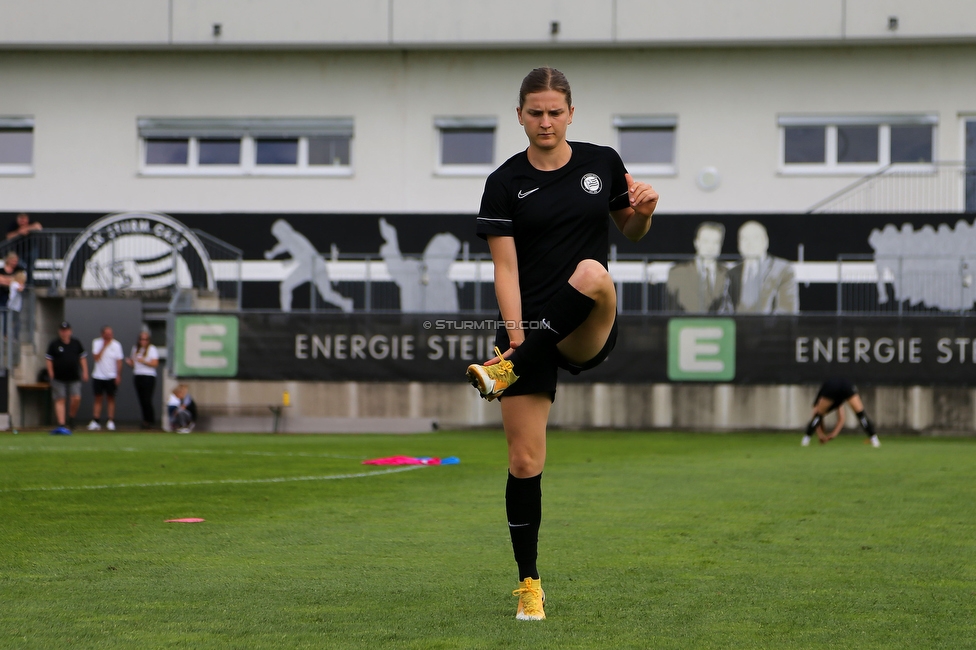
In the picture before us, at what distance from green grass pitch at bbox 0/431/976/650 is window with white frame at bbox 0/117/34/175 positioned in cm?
1849

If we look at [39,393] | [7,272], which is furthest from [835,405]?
[7,272]

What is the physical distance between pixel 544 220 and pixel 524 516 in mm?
1190

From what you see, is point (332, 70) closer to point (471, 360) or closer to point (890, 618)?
point (471, 360)

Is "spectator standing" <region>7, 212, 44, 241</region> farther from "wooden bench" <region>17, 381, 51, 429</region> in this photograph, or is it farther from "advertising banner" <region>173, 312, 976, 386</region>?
"advertising banner" <region>173, 312, 976, 386</region>

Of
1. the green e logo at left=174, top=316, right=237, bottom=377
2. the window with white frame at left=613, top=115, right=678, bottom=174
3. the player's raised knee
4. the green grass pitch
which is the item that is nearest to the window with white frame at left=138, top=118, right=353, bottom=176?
the window with white frame at left=613, top=115, right=678, bottom=174

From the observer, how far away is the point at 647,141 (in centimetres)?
2841

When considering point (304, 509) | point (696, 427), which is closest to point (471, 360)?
point (696, 427)

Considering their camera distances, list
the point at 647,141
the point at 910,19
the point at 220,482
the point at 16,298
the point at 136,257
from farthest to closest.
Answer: the point at 647,141 < the point at 910,19 < the point at 136,257 < the point at 16,298 < the point at 220,482

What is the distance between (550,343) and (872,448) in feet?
43.0

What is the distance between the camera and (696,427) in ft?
71.7

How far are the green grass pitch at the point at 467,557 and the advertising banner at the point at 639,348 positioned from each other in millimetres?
9257

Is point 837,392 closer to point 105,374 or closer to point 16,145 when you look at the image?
point 105,374

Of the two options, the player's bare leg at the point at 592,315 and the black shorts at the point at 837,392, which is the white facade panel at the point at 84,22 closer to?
the black shorts at the point at 837,392

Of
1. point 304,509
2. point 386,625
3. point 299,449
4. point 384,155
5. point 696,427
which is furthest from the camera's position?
point 384,155
